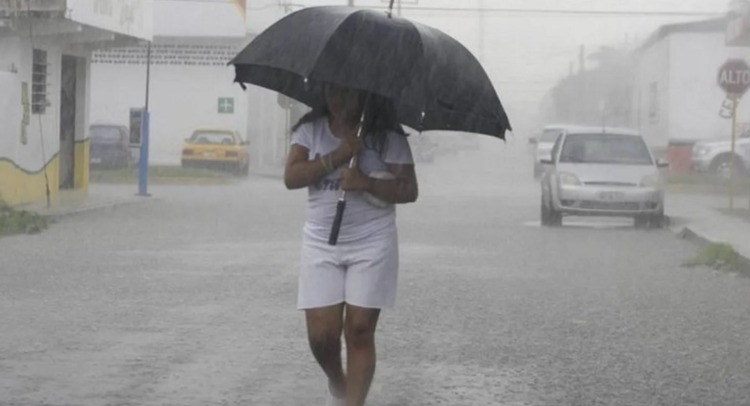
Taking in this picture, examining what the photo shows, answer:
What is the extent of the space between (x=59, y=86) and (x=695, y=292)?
1711 cm

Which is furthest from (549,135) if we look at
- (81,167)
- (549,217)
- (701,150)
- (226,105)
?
(549,217)

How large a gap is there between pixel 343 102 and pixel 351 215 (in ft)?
1.58

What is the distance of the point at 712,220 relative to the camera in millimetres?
25672

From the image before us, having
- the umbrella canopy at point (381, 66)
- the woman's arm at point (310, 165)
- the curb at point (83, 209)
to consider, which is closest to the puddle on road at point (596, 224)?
the curb at point (83, 209)

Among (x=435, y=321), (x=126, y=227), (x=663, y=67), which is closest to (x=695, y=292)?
(x=435, y=321)

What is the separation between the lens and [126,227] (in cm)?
2338

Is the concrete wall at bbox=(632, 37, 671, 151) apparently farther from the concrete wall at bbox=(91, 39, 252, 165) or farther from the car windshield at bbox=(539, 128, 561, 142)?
the concrete wall at bbox=(91, 39, 252, 165)

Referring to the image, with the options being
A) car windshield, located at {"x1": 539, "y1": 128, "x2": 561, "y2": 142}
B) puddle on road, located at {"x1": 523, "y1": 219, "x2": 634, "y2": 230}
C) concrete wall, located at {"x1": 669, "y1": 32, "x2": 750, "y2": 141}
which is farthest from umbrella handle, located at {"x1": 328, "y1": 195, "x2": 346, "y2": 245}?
car windshield, located at {"x1": 539, "y1": 128, "x2": 561, "y2": 142}

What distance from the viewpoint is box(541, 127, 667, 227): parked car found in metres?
24.6

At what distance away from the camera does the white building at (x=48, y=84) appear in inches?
1031

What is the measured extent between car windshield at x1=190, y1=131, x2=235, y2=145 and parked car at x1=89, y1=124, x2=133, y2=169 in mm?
2377

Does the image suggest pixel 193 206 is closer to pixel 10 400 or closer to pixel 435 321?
pixel 435 321

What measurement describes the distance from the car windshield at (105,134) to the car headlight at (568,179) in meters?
24.5

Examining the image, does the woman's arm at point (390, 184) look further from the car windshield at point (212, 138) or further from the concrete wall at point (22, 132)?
the car windshield at point (212, 138)
